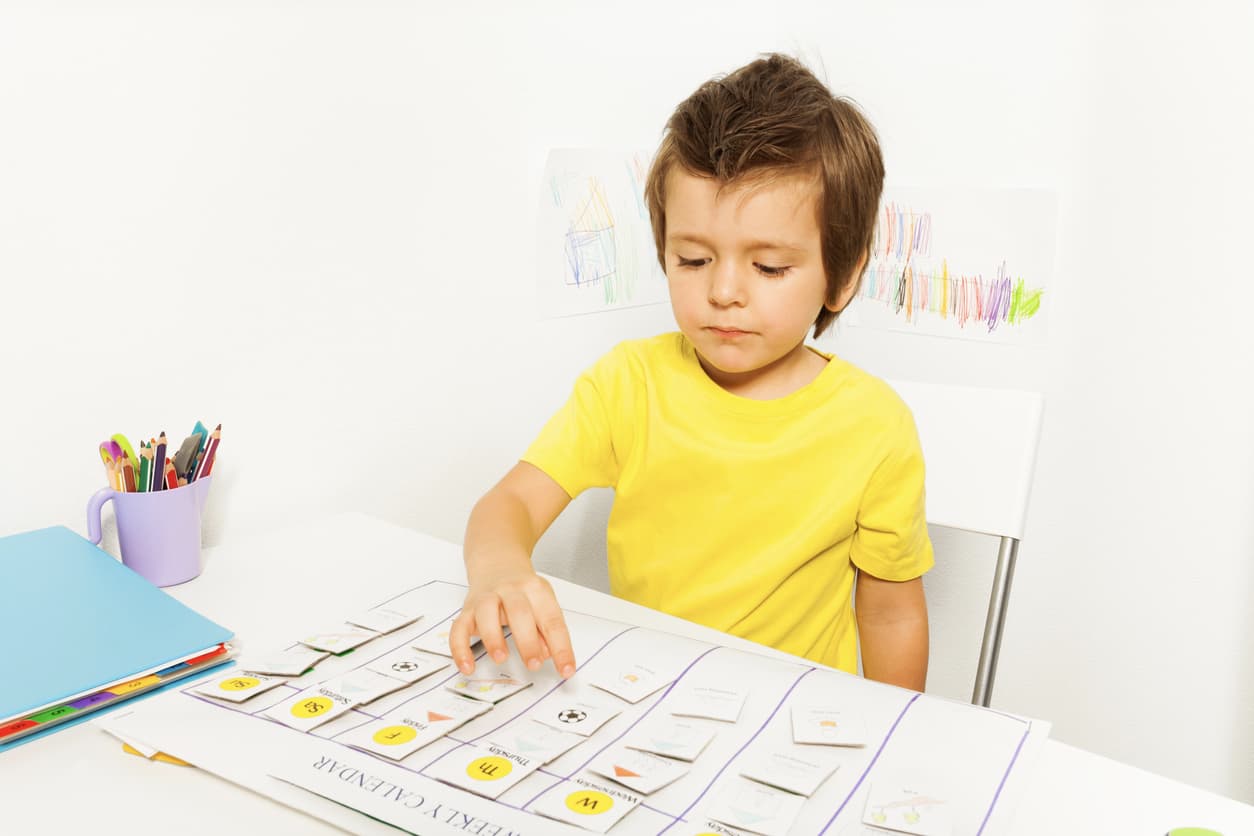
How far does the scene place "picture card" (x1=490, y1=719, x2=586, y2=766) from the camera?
19.9 inches

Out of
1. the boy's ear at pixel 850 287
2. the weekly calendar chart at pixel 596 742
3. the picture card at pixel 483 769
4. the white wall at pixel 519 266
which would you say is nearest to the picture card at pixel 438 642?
the weekly calendar chart at pixel 596 742

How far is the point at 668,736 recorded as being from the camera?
1.72 ft

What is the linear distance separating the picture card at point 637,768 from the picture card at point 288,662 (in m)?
0.21

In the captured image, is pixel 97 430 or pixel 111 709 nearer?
pixel 111 709

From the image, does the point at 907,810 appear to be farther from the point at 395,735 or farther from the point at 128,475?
the point at 128,475

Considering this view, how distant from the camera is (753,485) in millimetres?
891

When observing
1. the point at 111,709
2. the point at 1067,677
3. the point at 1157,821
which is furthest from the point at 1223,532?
the point at 111,709

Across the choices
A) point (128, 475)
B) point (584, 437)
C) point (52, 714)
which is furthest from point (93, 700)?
point (584, 437)

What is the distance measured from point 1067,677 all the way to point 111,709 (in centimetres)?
124

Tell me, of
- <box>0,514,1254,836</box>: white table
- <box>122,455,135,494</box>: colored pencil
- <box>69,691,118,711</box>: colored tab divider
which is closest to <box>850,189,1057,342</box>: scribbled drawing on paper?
<box>0,514,1254,836</box>: white table

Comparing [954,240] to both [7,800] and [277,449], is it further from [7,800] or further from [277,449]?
[7,800]

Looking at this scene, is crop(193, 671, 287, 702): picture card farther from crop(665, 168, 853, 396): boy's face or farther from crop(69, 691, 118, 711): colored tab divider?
crop(665, 168, 853, 396): boy's face

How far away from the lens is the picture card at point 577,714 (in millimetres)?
532

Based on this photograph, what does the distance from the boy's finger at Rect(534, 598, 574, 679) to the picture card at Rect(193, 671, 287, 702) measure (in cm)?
16
